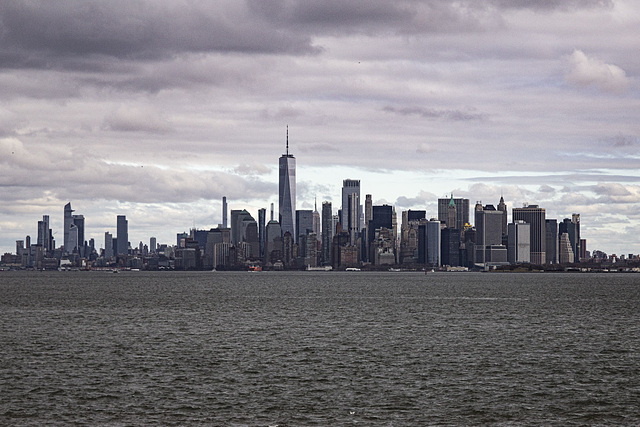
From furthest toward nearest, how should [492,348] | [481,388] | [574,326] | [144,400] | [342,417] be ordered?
[574,326] < [492,348] < [481,388] < [144,400] < [342,417]

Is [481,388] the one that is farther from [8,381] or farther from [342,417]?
[8,381]

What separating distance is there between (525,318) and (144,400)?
3474 inches

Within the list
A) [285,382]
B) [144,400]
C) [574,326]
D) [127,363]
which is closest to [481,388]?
[285,382]

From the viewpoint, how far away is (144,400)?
188ft

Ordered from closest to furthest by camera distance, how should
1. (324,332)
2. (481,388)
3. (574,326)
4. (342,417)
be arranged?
(342,417) → (481,388) → (324,332) → (574,326)

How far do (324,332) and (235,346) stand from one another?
19.7 m

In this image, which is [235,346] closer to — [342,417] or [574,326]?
[342,417]

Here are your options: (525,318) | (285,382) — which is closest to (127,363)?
(285,382)

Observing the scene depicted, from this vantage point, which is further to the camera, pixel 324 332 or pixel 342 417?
pixel 324 332

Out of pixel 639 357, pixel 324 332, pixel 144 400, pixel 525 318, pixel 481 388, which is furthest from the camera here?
pixel 525 318

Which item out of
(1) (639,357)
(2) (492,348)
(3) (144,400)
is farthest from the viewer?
(2) (492,348)

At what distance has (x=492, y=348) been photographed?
291ft

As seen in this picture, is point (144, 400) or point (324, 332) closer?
point (144, 400)

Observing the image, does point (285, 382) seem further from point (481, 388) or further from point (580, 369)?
point (580, 369)
